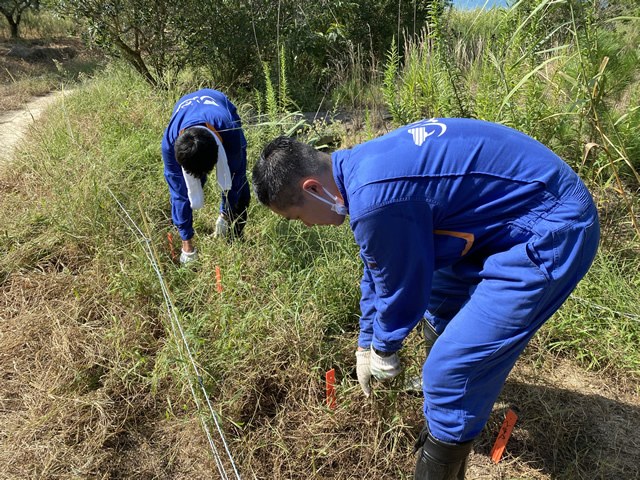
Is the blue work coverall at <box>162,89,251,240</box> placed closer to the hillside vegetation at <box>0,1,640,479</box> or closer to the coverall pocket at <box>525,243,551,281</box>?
the hillside vegetation at <box>0,1,640,479</box>

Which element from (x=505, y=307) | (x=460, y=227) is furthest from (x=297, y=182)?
(x=505, y=307)

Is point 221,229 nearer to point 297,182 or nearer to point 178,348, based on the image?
point 178,348

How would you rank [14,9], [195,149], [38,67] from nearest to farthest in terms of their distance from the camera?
[195,149] → [38,67] → [14,9]

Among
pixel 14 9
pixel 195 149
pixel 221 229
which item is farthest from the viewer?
pixel 14 9

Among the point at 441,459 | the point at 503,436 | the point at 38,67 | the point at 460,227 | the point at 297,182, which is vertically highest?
the point at 38,67

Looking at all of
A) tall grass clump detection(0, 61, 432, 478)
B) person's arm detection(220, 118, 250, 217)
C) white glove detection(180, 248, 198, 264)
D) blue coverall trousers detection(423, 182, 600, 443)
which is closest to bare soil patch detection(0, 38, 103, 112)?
tall grass clump detection(0, 61, 432, 478)

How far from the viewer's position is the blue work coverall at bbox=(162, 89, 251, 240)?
255 cm

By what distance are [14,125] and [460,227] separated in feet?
21.7

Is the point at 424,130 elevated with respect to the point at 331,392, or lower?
elevated

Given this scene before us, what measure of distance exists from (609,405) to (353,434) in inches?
49.4

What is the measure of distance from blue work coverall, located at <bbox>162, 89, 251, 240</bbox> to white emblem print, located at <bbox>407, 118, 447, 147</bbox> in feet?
4.67

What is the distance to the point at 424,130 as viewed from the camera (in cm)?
130

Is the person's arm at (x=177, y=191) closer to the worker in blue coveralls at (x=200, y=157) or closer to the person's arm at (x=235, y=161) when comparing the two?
the worker in blue coveralls at (x=200, y=157)

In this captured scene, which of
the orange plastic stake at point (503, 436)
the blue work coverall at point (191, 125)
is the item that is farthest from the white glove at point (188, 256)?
the orange plastic stake at point (503, 436)
